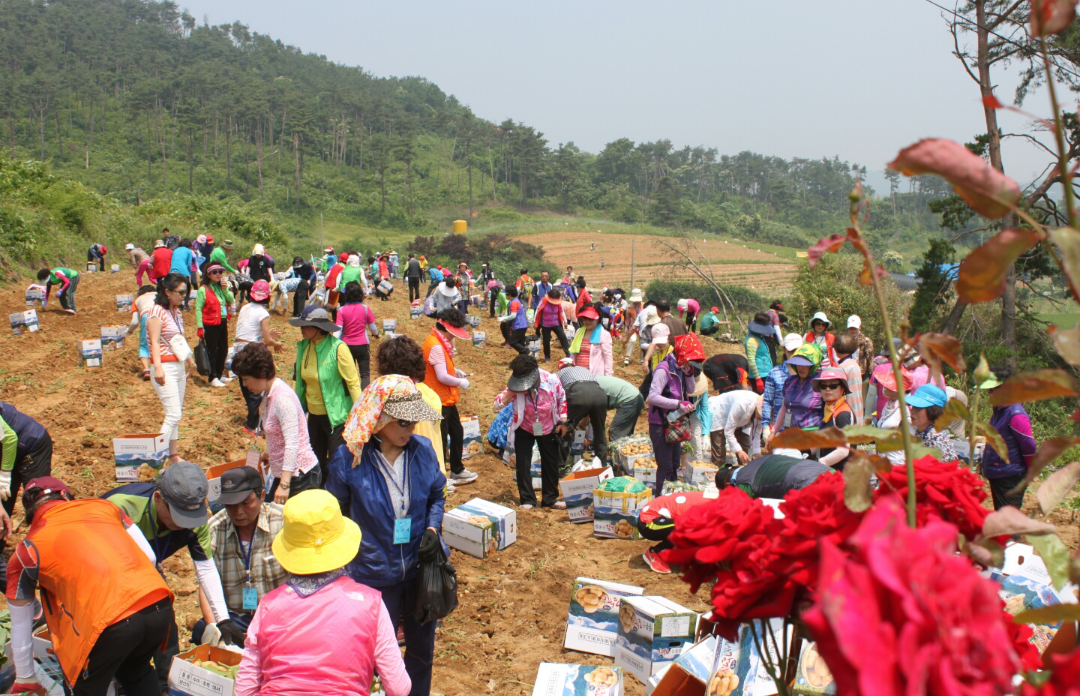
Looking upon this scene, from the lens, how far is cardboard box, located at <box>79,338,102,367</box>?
31.7 ft

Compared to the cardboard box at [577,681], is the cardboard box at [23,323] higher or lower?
lower

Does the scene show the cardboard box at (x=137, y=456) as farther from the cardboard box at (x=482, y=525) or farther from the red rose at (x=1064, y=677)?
the red rose at (x=1064, y=677)

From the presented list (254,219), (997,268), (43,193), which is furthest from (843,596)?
(254,219)

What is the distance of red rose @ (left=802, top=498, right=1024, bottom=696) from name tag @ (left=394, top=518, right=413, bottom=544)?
2788mm

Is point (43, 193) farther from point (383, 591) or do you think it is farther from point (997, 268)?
point (997, 268)

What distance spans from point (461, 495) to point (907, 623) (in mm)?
6738

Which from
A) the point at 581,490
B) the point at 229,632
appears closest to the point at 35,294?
the point at 581,490

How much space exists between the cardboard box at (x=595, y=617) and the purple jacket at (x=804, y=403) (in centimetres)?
194

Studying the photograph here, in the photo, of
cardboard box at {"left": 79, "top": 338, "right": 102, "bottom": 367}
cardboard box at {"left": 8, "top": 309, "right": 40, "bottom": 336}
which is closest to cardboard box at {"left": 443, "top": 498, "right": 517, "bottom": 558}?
cardboard box at {"left": 79, "top": 338, "right": 102, "bottom": 367}

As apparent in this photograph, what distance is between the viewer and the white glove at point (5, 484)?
414 cm

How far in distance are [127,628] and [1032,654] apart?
276 cm

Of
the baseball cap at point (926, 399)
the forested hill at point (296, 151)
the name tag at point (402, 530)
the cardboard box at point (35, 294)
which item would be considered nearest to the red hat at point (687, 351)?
the baseball cap at point (926, 399)

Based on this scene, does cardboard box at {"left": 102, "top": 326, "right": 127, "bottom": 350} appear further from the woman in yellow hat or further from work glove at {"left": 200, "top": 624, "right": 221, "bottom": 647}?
the woman in yellow hat

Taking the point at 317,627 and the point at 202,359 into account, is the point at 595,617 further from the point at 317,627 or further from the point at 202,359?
the point at 202,359
